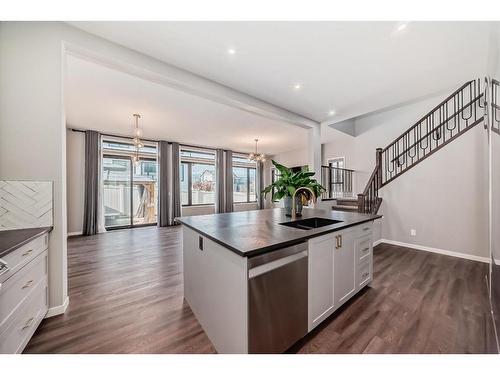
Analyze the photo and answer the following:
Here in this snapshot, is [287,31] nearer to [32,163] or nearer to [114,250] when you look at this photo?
[32,163]

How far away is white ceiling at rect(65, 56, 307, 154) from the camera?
2814 mm

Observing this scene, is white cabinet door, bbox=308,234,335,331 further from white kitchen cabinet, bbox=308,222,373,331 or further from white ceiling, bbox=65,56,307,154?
white ceiling, bbox=65,56,307,154

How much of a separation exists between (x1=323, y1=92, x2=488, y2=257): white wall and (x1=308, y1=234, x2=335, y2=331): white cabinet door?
11.2 feet

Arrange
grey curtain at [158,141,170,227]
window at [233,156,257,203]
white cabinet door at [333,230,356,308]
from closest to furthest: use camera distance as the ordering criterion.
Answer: white cabinet door at [333,230,356,308]
grey curtain at [158,141,170,227]
window at [233,156,257,203]

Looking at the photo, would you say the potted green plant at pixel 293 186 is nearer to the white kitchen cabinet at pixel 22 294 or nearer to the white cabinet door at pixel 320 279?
the white cabinet door at pixel 320 279

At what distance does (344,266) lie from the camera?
189cm

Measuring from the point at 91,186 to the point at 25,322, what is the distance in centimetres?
476

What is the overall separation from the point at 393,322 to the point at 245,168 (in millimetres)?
7880

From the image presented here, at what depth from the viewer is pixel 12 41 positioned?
1676mm

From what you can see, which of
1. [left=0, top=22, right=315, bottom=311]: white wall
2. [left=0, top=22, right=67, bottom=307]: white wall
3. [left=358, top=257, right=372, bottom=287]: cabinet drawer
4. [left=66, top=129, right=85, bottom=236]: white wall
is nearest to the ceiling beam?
[left=0, top=22, right=315, bottom=311]: white wall

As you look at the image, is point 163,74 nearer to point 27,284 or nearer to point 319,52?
point 319,52

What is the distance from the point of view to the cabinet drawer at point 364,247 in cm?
209
